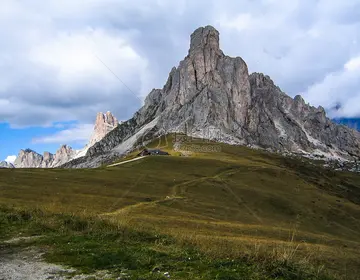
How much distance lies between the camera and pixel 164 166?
12625 centimetres

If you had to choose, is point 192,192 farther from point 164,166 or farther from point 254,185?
point 164,166

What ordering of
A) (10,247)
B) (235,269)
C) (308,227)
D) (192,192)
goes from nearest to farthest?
(235,269)
(10,247)
(308,227)
(192,192)

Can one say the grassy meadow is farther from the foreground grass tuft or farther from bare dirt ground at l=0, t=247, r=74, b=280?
bare dirt ground at l=0, t=247, r=74, b=280

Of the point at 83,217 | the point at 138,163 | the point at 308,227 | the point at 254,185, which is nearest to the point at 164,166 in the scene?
the point at 138,163

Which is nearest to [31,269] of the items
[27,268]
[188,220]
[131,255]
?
[27,268]

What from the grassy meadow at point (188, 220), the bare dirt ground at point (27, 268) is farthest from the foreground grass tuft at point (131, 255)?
the bare dirt ground at point (27, 268)

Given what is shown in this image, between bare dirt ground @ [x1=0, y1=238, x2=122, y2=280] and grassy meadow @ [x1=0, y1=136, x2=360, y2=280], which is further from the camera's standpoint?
grassy meadow @ [x1=0, y1=136, x2=360, y2=280]

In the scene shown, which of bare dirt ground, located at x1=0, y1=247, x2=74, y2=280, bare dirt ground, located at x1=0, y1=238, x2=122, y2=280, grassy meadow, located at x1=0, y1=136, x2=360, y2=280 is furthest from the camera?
grassy meadow, located at x1=0, y1=136, x2=360, y2=280

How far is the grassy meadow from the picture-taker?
50.2 ft

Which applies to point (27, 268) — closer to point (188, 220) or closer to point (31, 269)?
point (31, 269)

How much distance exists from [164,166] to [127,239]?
10631 centimetres

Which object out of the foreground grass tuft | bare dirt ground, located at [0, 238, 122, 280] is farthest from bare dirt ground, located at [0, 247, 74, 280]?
the foreground grass tuft

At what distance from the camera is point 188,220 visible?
4797 cm

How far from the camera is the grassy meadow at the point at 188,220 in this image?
602 inches
